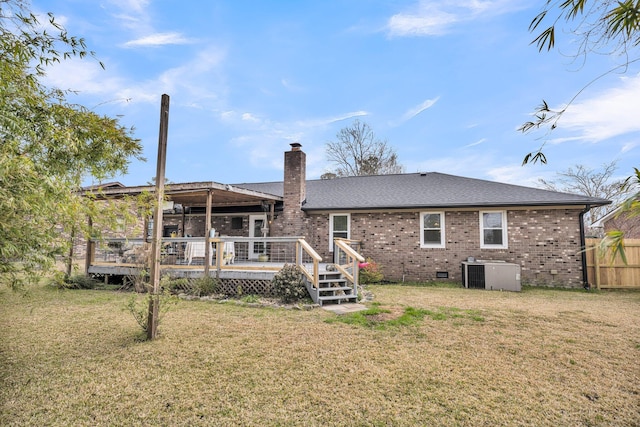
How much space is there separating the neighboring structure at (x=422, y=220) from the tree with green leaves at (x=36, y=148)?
4.95 m

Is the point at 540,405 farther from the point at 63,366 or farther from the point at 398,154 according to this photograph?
the point at 398,154

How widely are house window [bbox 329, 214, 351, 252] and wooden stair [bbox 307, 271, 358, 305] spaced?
4222 millimetres

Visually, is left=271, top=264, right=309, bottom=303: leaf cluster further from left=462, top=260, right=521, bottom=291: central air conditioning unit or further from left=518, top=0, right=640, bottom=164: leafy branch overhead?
left=518, top=0, right=640, bottom=164: leafy branch overhead

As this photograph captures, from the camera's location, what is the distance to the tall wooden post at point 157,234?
4889mm

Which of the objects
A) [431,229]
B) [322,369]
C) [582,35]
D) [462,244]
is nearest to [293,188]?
[431,229]

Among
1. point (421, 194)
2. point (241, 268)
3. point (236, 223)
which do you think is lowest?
point (241, 268)

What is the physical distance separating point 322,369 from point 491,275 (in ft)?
28.2

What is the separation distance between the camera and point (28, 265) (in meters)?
3.36

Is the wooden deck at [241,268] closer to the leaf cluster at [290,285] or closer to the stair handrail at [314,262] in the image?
the stair handrail at [314,262]

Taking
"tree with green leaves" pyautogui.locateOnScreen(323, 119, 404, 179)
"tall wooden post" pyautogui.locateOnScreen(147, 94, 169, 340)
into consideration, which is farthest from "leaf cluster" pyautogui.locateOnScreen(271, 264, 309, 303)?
"tree with green leaves" pyautogui.locateOnScreen(323, 119, 404, 179)

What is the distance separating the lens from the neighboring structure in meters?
10.9

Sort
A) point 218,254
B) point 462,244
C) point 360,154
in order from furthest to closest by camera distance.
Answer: point 360,154
point 462,244
point 218,254

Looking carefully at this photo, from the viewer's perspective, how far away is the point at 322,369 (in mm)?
3908

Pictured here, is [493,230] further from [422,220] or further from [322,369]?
[322,369]
